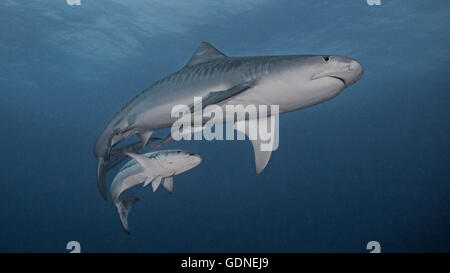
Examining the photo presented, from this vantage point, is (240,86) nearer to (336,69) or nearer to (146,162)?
(336,69)

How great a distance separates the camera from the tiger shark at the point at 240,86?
315cm

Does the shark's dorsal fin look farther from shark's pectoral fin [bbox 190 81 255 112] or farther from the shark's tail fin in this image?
the shark's tail fin

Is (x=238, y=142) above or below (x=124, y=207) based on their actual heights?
above

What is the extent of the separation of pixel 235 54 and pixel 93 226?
68454 mm

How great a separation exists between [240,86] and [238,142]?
163ft

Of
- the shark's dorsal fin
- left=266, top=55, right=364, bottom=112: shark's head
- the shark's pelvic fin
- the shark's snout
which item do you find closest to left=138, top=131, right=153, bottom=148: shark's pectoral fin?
the shark's dorsal fin

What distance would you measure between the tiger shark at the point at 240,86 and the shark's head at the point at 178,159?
23.6 inches

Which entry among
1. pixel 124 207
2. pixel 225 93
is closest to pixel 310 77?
pixel 225 93

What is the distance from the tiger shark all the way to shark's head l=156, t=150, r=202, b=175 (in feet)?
1.97

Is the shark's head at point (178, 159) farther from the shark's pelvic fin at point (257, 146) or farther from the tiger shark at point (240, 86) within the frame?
the shark's pelvic fin at point (257, 146)

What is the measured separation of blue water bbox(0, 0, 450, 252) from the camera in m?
16.8

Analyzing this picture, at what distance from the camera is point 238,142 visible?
5306 cm

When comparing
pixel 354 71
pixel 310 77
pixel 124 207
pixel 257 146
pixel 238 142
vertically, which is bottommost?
pixel 124 207
